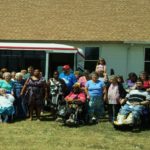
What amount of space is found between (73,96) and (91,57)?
10530 mm

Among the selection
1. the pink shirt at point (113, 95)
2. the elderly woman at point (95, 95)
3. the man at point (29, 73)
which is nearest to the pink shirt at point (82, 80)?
the elderly woman at point (95, 95)

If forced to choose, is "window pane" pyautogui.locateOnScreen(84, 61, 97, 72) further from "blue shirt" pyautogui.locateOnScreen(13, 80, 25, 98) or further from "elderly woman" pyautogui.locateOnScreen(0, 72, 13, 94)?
"elderly woman" pyautogui.locateOnScreen(0, 72, 13, 94)

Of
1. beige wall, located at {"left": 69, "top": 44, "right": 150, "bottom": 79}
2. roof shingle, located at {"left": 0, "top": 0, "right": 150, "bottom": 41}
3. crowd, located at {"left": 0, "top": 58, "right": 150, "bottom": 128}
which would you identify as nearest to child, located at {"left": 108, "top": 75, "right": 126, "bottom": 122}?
crowd, located at {"left": 0, "top": 58, "right": 150, "bottom": 128}

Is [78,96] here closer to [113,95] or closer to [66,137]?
[113,95]

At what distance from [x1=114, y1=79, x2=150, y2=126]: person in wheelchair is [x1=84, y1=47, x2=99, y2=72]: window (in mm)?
10657

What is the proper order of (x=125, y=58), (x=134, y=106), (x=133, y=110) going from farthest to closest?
(x=125, y=58) < (x=134, y=106) < (x=133, y=110)

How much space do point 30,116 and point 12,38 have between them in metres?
11.3

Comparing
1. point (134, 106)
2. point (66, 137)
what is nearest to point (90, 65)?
point (134, 106)

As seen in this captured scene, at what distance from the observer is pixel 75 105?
15508 millimetres

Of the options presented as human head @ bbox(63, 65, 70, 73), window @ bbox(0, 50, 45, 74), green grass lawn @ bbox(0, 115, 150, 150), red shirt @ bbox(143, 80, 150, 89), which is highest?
window @ bbox(0, 50, 45, 74)

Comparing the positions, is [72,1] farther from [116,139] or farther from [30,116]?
[116,139]

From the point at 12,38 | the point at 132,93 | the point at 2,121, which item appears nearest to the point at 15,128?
the point at 2,121

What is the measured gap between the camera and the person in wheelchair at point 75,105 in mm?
15266

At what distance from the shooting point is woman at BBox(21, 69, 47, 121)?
53.1 feet
